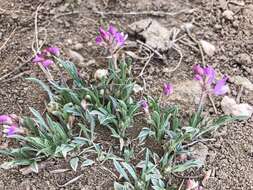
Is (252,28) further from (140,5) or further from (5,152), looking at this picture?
(5,152)

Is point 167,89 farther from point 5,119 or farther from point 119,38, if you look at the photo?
point 5,119

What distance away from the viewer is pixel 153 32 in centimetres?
296

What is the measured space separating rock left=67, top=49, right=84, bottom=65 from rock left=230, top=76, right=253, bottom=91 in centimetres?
85

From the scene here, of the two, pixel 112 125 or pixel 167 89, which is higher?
pixel 167 89

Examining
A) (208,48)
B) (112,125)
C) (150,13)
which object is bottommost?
(112,125)

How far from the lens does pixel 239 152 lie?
253 cm

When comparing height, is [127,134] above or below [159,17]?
below

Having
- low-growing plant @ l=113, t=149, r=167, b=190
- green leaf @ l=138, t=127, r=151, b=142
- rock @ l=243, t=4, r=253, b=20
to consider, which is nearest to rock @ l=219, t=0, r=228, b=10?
rock @ l=243, t=4, r=253, b=20

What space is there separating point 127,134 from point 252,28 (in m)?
1.05

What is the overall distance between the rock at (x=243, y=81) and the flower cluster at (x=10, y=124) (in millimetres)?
1191

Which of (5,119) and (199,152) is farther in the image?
(199,152)

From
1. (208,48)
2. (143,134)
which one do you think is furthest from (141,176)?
(208,48)

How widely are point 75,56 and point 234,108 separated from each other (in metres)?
0.93

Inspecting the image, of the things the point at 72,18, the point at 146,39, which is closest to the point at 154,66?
the point at 146,39
